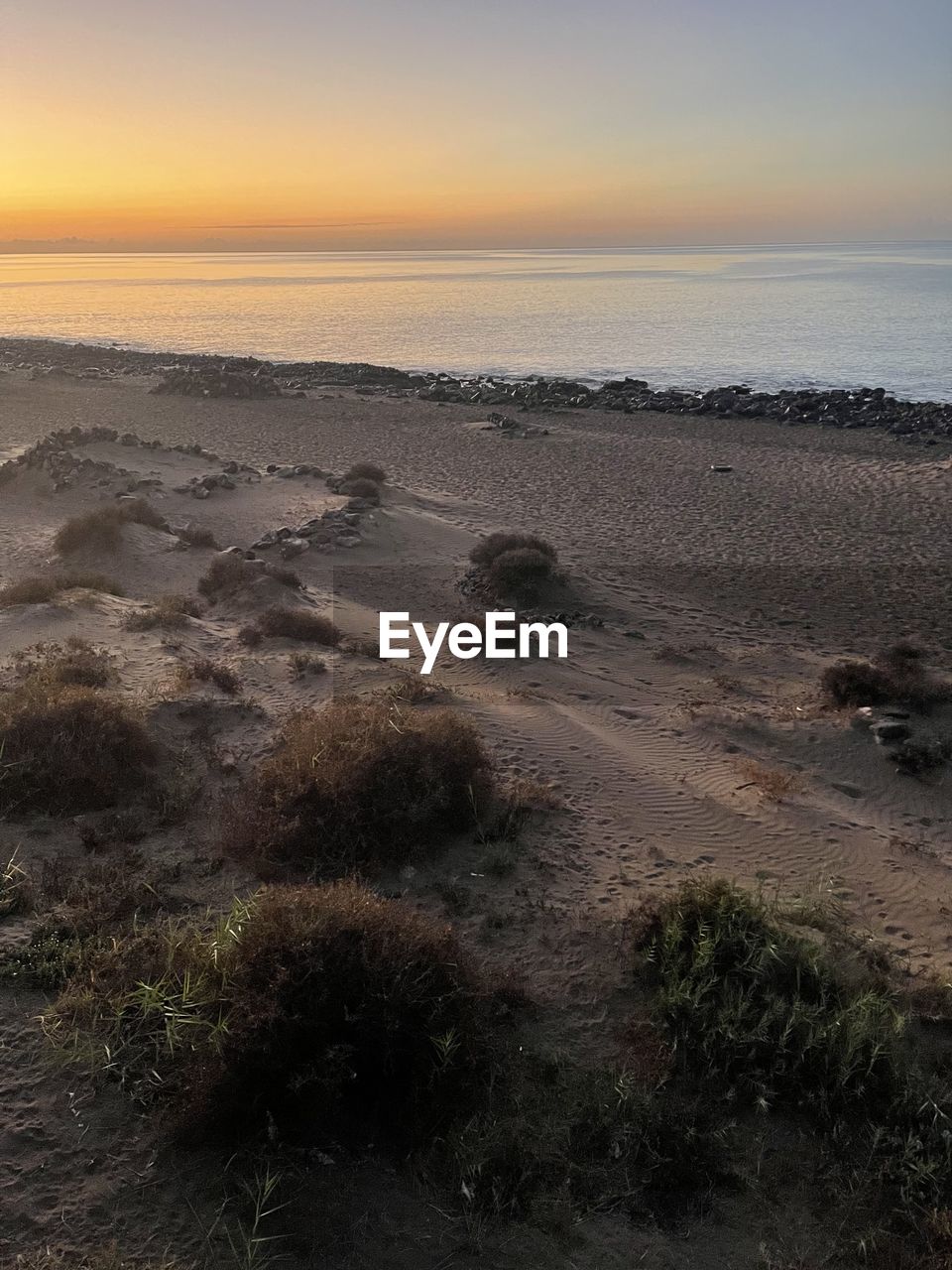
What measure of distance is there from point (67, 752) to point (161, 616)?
447 cm

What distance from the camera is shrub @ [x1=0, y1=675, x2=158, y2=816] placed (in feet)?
23.4

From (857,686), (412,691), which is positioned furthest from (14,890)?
(857,686)

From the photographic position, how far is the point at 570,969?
5797 mm

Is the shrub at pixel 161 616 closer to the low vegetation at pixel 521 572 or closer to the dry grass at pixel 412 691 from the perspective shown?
the dry grass at pixel 412 691

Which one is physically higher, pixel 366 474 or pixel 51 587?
pixel 366 474

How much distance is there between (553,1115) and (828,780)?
5484 millimetres

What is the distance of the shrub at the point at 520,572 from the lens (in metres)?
14.6

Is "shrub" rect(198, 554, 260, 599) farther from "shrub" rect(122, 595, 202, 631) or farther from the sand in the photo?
"shrub" rect(122, 595, 202, 631)

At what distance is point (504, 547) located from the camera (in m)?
15.9

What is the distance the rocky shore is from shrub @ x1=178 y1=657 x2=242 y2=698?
2612 centimetres

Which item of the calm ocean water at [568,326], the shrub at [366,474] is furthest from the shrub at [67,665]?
the calm ocean water at [568,326]

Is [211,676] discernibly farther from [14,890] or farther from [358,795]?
[14,890]

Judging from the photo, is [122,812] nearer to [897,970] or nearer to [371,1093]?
[371,1093]

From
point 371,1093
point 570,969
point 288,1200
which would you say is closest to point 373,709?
point 570,969
